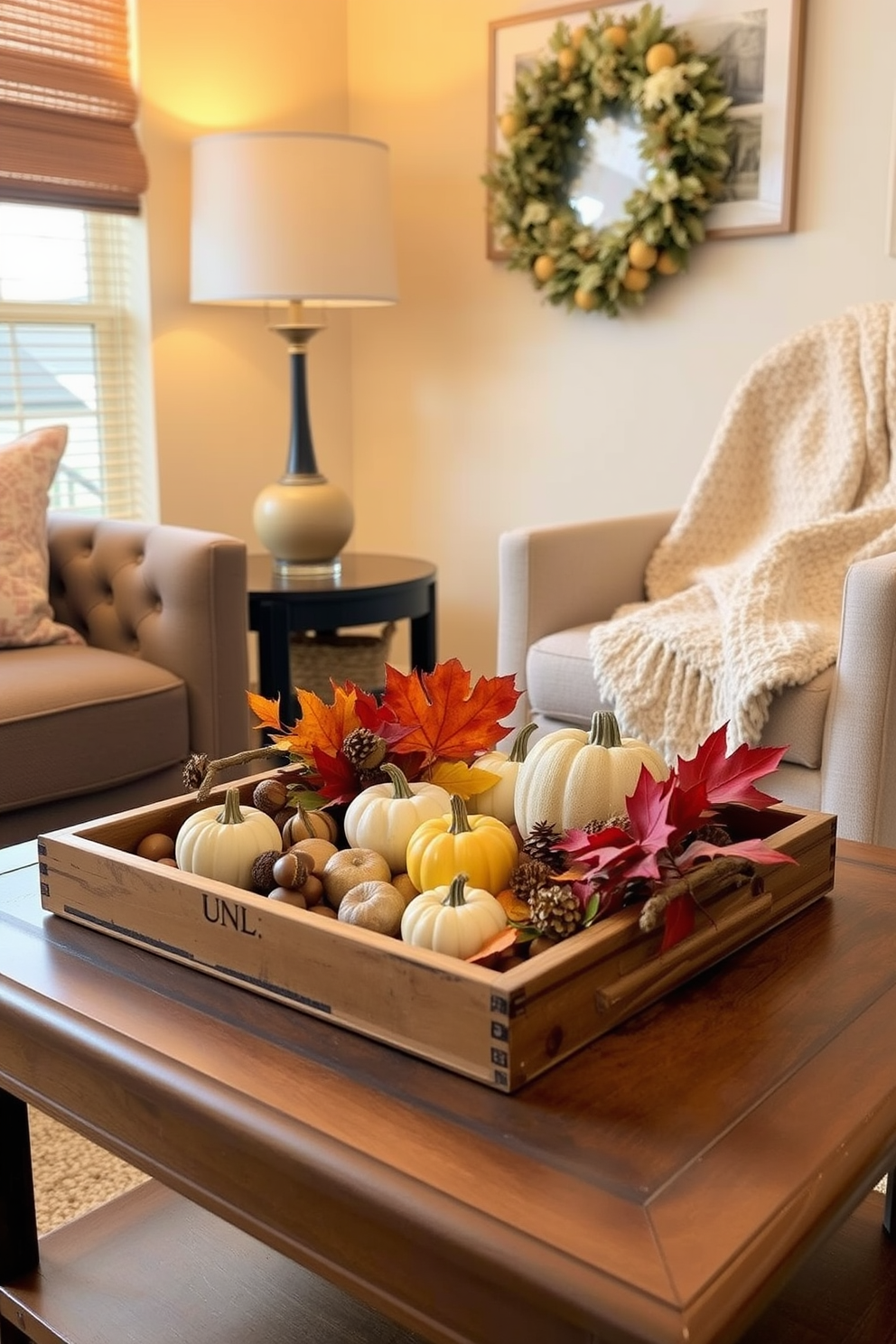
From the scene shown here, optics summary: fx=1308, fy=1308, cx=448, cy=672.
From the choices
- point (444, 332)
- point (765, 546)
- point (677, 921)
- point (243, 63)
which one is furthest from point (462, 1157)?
point (243, 63)

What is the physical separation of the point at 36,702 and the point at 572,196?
1769mm

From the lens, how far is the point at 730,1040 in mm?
913

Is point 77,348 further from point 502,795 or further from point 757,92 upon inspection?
point 502,795

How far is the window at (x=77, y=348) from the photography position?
303cm

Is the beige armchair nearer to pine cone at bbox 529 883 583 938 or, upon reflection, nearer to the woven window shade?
pine cone at bbox 529 883 583 938

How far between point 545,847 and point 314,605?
1.72 m

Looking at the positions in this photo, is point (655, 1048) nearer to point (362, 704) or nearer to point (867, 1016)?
point (867, 1016)

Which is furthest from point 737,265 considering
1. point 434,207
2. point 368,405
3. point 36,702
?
point 36,702

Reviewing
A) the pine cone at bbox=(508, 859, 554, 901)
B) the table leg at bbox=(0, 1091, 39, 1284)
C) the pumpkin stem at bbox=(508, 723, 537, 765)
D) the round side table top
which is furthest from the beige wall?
the table leg at bbox=(0, 1091, 39, 1284)

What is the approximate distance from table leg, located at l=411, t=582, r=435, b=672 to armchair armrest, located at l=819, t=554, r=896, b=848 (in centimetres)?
118

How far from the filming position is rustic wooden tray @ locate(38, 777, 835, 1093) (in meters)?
0.85

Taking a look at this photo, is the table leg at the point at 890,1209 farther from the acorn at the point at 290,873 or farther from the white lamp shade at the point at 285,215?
the white lamp shade at the point at 285,215

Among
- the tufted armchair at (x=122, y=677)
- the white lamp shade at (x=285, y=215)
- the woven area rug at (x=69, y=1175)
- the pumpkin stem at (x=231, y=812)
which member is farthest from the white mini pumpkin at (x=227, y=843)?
the white lamp shade at (x=285, y=215)

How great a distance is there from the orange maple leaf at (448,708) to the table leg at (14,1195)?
0.48m
